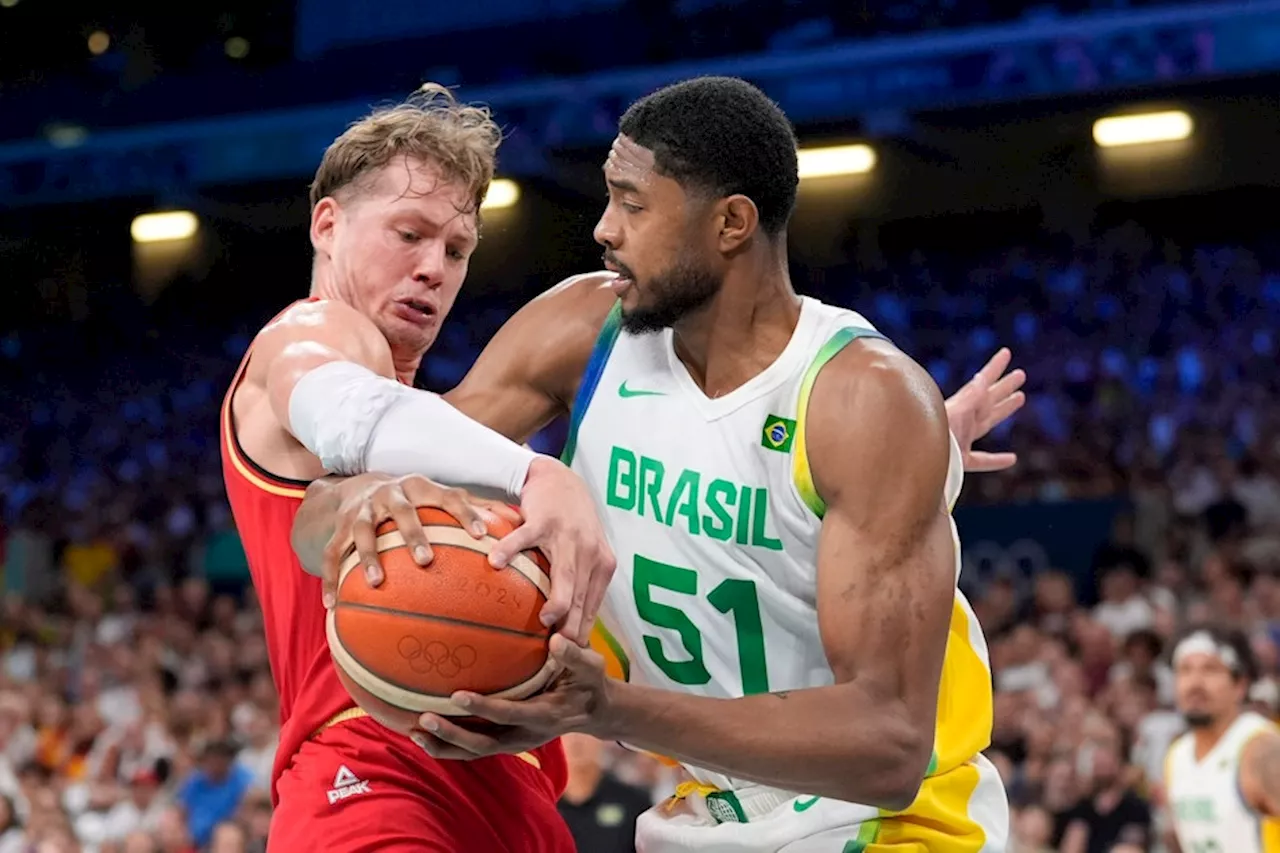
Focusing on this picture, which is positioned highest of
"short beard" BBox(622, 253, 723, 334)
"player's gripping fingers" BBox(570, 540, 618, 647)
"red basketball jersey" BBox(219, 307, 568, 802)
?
"short beard" BBox(622, 253, 723, 334)

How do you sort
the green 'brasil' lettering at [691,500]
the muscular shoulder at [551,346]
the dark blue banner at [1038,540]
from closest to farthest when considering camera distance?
the green 'brasil' lettering at [691,500] → the muscular shoulder at [551,346] → the dark blue banner at [1038,540]

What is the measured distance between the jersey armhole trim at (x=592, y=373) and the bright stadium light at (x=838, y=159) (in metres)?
9.78

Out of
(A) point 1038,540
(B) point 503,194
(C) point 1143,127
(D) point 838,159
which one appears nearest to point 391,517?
(A) point 1038,540

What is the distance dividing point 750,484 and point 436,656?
2.69 ft

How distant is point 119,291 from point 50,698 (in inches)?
287

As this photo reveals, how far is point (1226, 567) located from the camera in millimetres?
8172

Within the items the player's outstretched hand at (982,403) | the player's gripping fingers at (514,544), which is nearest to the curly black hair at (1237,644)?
the player's outstretched hand at (982,403)

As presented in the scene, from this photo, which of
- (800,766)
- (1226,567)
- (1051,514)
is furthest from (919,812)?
(1051,514)

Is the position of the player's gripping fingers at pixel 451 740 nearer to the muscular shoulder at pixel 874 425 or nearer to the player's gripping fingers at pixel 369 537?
the player's gripping fingers at pixel 369 537

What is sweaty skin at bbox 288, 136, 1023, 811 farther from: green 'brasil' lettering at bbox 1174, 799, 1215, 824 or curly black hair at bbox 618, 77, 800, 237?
green 'brasil' lettering at bbox 1174, 799, 1215, 824

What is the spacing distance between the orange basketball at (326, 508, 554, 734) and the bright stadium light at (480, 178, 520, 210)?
11168 mm

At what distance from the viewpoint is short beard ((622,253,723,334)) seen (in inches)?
107

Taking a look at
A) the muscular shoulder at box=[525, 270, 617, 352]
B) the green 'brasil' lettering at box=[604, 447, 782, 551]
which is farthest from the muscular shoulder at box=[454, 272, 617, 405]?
the green 'brasil' lettering at box=[604, 447, 782, 551]

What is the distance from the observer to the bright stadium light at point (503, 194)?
523 inches
